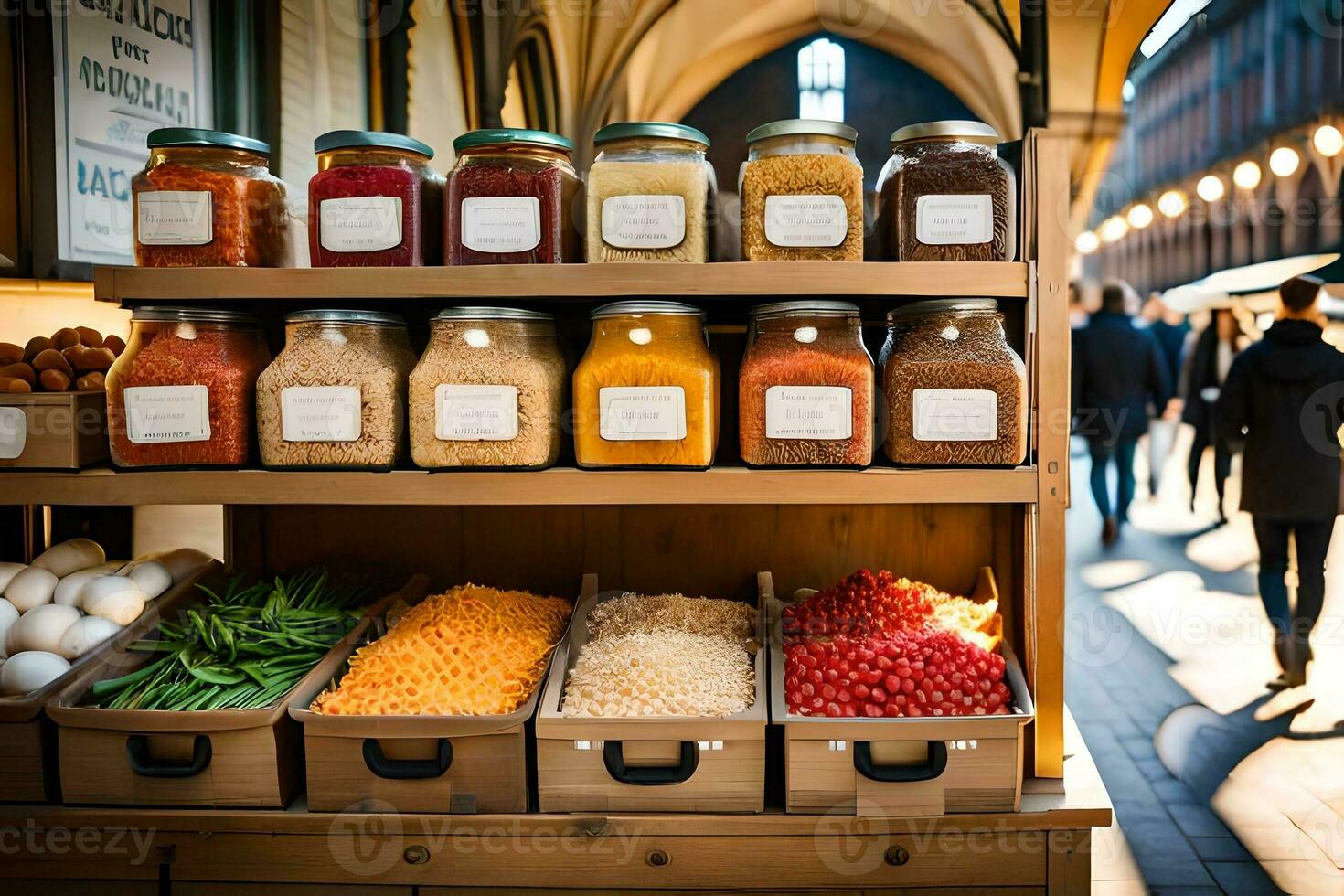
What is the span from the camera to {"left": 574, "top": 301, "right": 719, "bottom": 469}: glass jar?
50.7 inches

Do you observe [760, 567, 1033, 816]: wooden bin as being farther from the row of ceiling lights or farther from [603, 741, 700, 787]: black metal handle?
the row of ceiling lights

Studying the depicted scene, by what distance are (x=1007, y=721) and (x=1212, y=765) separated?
1889 mm

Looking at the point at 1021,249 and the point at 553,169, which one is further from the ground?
the point at 553,169

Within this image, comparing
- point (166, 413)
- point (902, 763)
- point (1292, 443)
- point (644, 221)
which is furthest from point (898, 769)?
Answer: point (1292, 443)

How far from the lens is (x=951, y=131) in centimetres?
129

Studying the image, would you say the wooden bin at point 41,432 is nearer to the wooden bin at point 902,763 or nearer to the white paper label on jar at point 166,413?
the white paper label on jar at point 166,413

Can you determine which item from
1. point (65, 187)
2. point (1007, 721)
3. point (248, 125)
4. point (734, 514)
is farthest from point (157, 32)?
point (1007, 721)

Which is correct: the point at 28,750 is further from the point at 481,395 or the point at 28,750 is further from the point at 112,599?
the point at 481,395

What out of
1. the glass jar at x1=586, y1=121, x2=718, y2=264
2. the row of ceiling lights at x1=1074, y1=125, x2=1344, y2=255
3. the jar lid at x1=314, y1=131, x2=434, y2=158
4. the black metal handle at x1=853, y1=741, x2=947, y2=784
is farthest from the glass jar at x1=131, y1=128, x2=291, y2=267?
the row of ceiling lights at x1=1074, y1=125, x2=1344, y2=255

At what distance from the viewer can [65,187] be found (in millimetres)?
2121

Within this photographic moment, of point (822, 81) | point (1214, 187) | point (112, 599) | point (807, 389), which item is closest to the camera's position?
point (807, 389)

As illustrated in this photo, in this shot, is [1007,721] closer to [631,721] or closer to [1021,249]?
[631,721]

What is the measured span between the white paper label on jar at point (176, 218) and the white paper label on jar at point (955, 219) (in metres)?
1.05

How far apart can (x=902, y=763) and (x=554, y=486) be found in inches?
25.4
